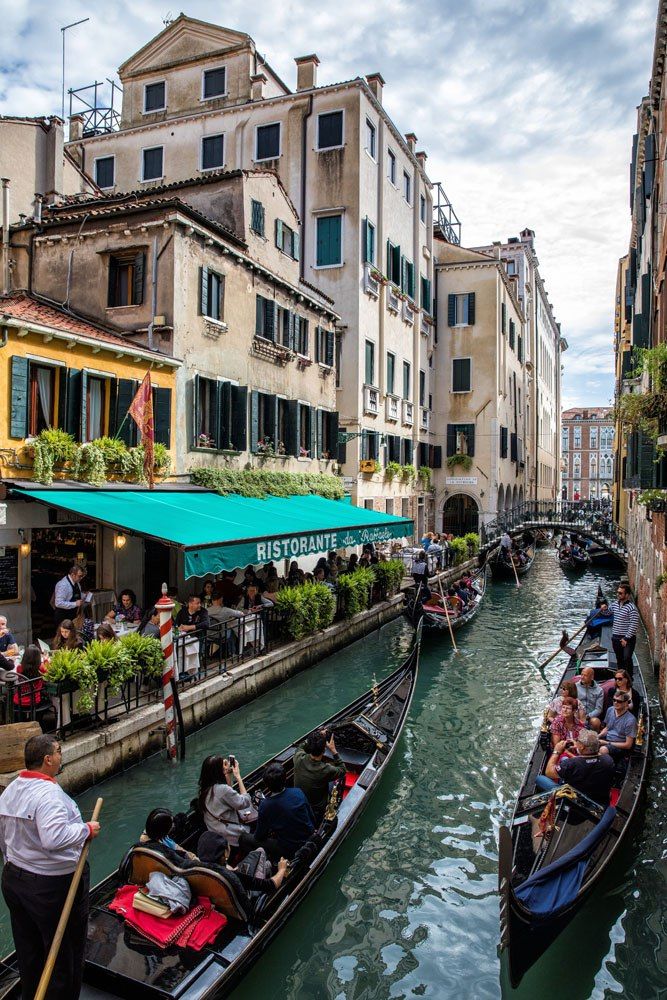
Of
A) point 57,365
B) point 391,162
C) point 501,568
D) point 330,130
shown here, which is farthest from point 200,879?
point 391,162

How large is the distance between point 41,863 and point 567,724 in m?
5.85

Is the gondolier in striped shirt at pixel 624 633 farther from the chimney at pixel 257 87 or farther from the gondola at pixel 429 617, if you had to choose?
the chimney at pixel 257 87

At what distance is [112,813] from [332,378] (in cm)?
1444

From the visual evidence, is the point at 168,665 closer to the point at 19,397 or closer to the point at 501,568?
the point at 19,397

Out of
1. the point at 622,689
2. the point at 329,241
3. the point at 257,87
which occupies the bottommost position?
the point at 622,689

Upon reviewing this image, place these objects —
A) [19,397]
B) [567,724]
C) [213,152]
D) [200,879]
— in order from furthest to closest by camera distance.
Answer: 1. [213,152]
2. [19,397]
3. [567,724]
4. [200,879]

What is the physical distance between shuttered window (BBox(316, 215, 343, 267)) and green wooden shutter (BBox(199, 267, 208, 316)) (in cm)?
892

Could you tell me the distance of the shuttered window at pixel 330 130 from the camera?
21.9 meters

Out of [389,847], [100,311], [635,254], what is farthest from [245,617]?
[635,254]

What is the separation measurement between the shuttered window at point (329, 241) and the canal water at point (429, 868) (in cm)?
1417

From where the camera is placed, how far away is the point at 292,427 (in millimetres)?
17594

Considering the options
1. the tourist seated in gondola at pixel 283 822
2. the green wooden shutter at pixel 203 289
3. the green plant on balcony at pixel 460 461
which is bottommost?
the tourist seated in gondola at pixel 283 822

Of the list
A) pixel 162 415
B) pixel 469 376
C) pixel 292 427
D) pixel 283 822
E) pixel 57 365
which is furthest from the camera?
pixel 469 376

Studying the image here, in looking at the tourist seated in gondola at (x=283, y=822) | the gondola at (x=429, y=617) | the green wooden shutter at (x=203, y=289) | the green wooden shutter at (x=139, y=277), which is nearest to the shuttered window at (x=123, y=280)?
the green wooden shutter at (x=139, y=277)
